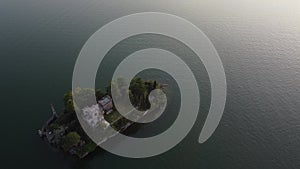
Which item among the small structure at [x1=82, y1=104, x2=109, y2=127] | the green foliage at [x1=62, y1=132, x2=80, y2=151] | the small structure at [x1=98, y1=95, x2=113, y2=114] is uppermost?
the small structure at [x1=98, y1=95, x2=113, y2=114]

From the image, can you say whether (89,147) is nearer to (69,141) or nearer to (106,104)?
(69,141)

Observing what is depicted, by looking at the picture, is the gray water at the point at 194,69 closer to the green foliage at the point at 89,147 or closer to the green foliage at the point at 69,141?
the green foliage at the point at 89,147

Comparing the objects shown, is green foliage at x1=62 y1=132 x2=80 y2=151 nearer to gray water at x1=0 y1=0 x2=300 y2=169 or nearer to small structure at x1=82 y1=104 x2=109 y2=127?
gray water at x1=0 y1=0 x2=300 y2=169

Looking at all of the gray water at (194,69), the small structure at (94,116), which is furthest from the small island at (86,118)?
the gray water at (194,69)

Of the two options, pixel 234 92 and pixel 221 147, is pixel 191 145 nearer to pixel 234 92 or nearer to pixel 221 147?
pixel 221 147

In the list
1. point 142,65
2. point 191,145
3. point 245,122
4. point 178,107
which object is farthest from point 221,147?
point 142,65

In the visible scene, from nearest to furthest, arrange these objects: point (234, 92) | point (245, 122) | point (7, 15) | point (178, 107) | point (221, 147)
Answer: point (221, 147) < point (245, 122) < point (178, 107) < point (234, 92) < point (7, 15)

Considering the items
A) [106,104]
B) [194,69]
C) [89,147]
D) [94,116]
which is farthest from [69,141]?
[194,69]

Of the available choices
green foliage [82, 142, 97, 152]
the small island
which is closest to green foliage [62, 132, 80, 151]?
the small island
